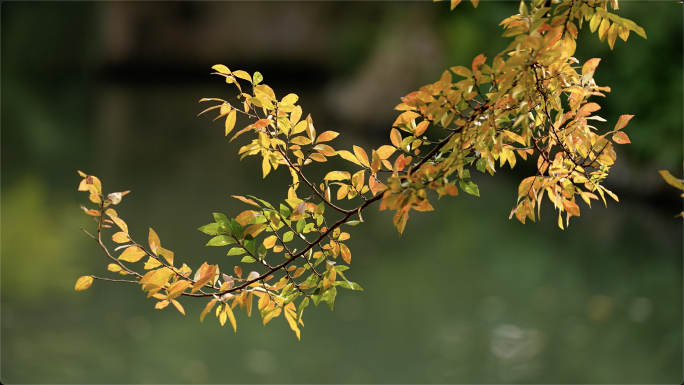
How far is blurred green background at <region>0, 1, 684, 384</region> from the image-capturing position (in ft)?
7.63

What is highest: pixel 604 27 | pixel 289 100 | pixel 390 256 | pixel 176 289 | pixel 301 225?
pixel 390 256

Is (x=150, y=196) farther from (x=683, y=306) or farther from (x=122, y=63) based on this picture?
(x=122, y=63)

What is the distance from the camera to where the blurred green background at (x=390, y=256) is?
2.32 meters

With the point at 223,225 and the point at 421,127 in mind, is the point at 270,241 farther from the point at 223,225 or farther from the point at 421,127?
the point at 421,127

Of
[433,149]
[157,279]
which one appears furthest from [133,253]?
[433,149]

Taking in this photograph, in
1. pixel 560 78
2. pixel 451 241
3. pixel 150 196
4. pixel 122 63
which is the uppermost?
pixel 122 63

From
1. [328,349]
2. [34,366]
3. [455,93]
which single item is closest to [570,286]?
[328,349]

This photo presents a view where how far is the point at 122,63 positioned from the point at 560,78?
997 centimetres

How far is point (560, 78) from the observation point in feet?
2.17

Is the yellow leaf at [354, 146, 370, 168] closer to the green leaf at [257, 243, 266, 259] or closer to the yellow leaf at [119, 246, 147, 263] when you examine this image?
the green leaf at [257, 243, 266, 259]

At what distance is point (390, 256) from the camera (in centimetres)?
333

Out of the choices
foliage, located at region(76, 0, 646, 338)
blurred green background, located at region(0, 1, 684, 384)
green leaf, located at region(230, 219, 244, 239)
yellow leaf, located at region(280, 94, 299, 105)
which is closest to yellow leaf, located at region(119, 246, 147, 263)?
foliage, located at region(76, 0, 646, 338)

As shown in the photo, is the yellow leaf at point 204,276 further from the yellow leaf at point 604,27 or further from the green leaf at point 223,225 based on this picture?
the yellow leaf at point 604,27

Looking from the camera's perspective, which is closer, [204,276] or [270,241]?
[204,276]
